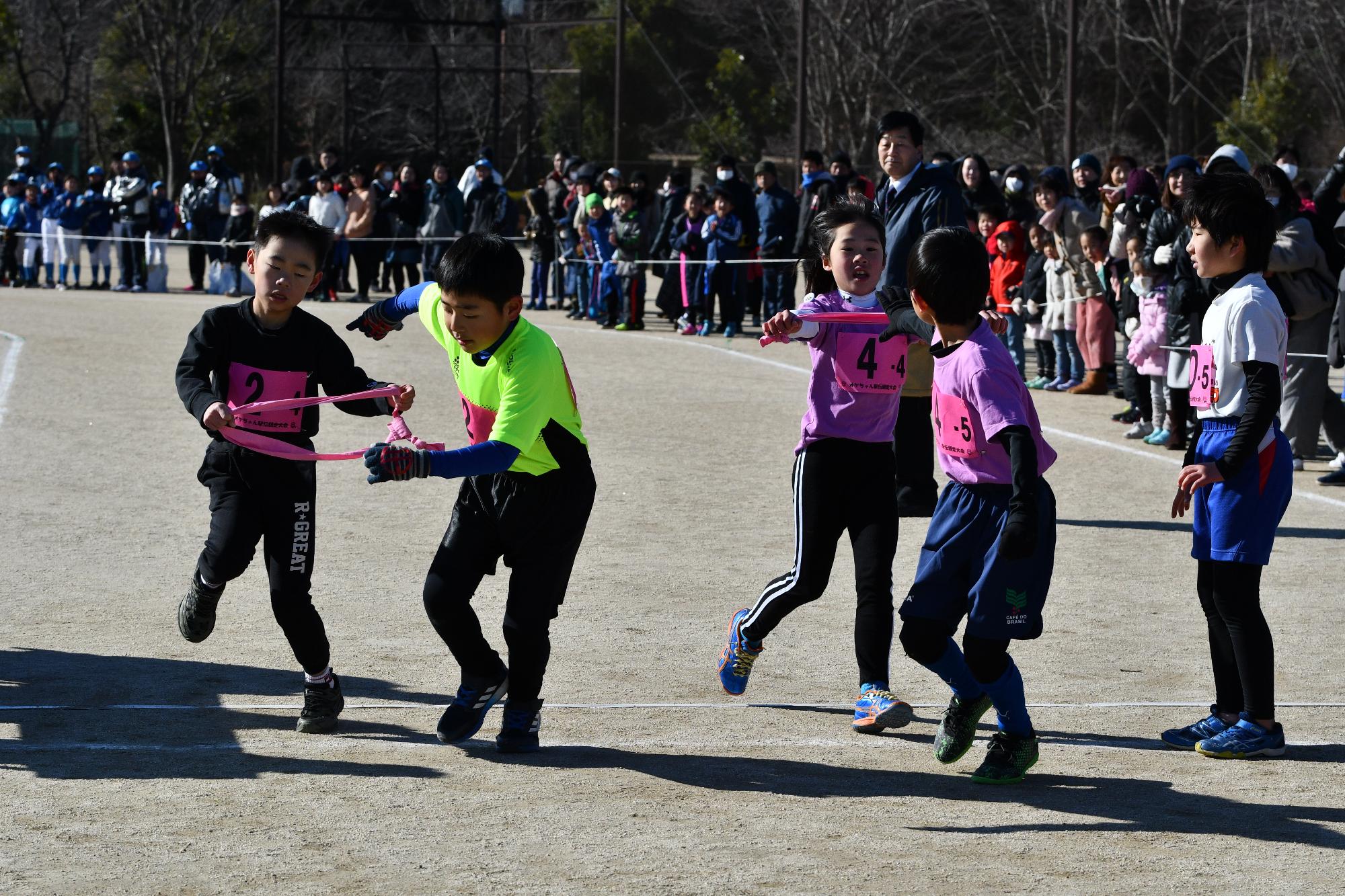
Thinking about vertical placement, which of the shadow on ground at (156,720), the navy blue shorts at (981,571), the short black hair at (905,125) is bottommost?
the shadow on ground at (156,720)

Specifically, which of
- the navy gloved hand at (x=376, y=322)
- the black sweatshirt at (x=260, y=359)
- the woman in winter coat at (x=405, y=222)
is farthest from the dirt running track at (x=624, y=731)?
the woman in winter coat at (x=405, y=222)

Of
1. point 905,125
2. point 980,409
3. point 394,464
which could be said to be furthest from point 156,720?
point 905,125

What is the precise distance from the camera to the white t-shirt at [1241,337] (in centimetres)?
510

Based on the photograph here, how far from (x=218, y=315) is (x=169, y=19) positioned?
39.5 m

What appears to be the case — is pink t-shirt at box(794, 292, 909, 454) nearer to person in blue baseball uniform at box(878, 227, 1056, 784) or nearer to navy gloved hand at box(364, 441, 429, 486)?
person in blue baseball uniform at box(878, 227, 1056, 784)

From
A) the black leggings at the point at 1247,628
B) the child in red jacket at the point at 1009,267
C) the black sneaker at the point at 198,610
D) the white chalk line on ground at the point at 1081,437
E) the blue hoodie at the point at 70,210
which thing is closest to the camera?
the black leggings at the point at 1247,628

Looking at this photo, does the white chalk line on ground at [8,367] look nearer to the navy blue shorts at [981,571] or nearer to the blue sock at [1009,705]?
the navy blue shorts at [981,571]

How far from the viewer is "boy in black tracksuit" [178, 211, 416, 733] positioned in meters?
5.22

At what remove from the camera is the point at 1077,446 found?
1173 cm

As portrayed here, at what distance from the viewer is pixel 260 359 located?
209 inches

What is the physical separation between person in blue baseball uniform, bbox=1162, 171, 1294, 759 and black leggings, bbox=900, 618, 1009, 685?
A: 789mm

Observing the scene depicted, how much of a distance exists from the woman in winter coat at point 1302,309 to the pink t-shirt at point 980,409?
5767mm

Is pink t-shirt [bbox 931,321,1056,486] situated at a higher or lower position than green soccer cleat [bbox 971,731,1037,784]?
higher

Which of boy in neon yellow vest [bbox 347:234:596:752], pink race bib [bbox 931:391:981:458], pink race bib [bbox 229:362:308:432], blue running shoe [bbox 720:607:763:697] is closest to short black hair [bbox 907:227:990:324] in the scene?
pink race bib [bbox 931:391:981:458]
